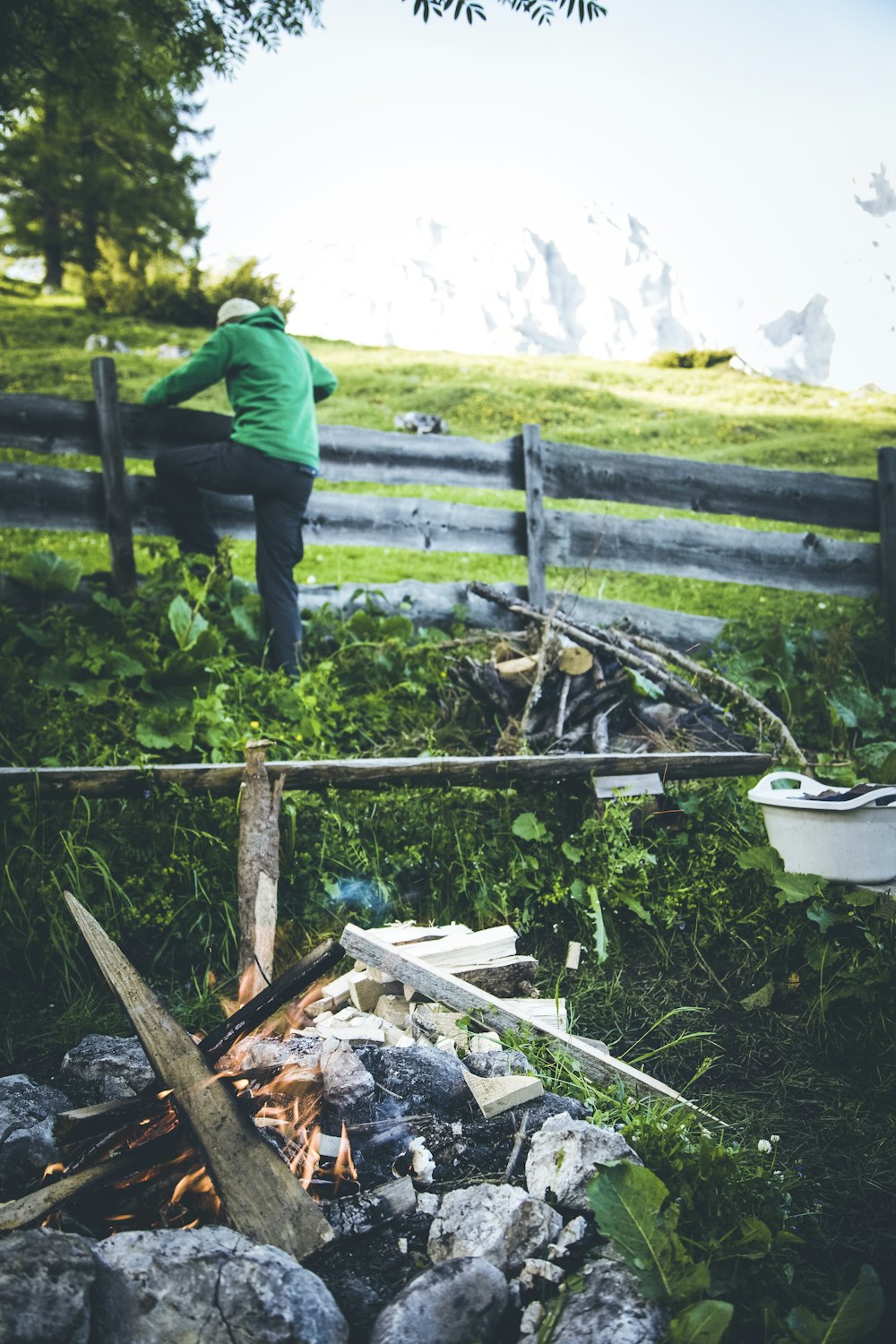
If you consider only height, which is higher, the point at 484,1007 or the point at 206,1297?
the point at 206,1297

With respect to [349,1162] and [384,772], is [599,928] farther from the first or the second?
[349,1162]

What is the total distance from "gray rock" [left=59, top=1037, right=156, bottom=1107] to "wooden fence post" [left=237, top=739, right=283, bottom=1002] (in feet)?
2.31

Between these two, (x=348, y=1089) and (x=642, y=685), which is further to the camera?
(x=642, y=685)

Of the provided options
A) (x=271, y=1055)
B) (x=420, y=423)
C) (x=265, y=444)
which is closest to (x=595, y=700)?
(x=265, y=444)

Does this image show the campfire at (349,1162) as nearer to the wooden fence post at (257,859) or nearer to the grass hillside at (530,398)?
the wooden fence post at (257,859)

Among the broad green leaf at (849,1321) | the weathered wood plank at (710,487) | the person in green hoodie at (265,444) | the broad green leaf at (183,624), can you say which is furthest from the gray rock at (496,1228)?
the weathered wood plank at (710,487)

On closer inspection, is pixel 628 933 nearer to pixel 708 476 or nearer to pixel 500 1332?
pixel 500 1332

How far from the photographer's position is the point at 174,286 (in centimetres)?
2252

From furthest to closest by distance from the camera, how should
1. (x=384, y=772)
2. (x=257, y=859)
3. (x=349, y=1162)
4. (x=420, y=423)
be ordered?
1. (x=420, y=423)
2. (x=384, y=772)
3. (x=257, y=859)
4. (x=349, y=1162)

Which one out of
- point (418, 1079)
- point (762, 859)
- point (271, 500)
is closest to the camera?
point (418, 1079)

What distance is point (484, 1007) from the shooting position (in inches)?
118

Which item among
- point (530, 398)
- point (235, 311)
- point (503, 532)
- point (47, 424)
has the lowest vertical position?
point (503, 532)

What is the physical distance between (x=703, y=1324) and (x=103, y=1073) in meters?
1.81

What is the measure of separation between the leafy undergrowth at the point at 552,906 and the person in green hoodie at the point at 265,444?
0.28 meters
